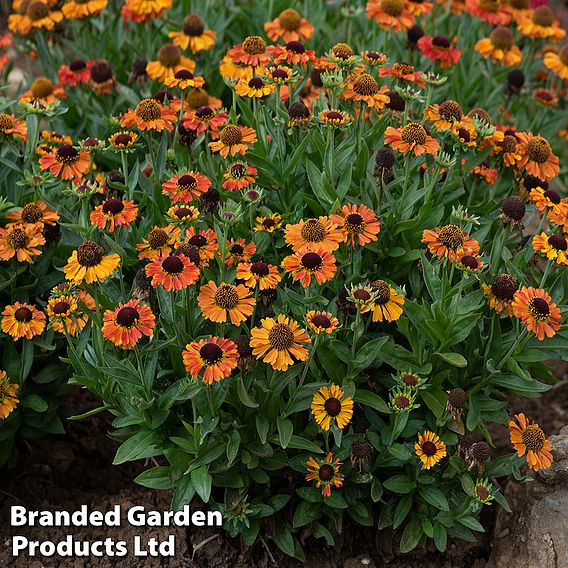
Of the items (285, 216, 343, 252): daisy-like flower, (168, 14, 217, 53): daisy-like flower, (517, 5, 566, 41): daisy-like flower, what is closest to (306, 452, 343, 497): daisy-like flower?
(285, 216, 343, 252): daisy-like flower

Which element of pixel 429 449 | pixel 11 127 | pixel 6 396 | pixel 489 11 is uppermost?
pixel 489 11

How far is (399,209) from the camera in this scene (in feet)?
8.96

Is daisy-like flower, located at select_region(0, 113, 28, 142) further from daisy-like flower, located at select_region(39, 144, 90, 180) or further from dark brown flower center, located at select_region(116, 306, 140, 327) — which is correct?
→ dark brown flower center, located at select_region(116, 306, 140, 327)

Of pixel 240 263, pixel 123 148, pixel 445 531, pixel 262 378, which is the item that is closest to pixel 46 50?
pixel 123 148

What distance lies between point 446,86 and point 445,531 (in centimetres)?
225

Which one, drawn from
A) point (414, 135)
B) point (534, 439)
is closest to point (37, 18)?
point (414, 135)

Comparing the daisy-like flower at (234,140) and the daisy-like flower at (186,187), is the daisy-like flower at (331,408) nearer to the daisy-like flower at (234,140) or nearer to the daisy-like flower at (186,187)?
the daisy-like flower at (186,187)

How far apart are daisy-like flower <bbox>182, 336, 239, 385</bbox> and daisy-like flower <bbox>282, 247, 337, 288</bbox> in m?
0.30

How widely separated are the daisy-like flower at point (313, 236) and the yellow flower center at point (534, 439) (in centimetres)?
85

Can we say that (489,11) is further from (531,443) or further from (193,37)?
(531,443)

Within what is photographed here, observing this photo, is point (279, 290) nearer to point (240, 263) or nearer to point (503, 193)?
point (240, 263)

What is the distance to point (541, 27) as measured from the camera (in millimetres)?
4105

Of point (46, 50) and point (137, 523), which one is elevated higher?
point (46, 50)

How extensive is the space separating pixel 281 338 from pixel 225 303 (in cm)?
20
